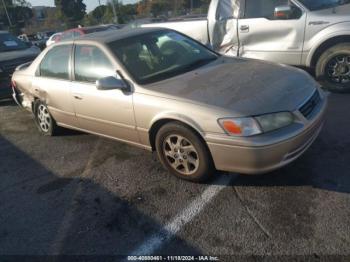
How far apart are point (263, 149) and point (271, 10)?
387 centimetres

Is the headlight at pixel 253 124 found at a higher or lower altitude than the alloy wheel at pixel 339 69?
higher

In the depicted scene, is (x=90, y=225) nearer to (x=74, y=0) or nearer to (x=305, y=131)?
(x=305, y=131)

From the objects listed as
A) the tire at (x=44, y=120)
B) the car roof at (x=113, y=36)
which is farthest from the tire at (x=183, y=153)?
the tire at (x=44, y=120)

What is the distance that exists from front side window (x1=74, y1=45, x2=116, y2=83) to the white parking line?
168cm

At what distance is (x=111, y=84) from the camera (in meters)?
3.70

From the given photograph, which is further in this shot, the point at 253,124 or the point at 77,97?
the point at 77,97

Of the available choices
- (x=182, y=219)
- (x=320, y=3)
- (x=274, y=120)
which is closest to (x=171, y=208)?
(x=182, y=219)

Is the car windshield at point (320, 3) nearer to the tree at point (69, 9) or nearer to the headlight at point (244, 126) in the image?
the headlight at point (244, 126)

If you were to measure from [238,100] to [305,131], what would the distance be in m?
0.67

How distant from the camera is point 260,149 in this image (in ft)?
9.87

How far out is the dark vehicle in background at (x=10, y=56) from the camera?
7637 millimetres

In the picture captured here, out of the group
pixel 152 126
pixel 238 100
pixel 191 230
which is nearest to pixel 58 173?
pixel 152 126

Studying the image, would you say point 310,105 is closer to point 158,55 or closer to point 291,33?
point 158,55

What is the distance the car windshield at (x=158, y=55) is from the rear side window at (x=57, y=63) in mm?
853
